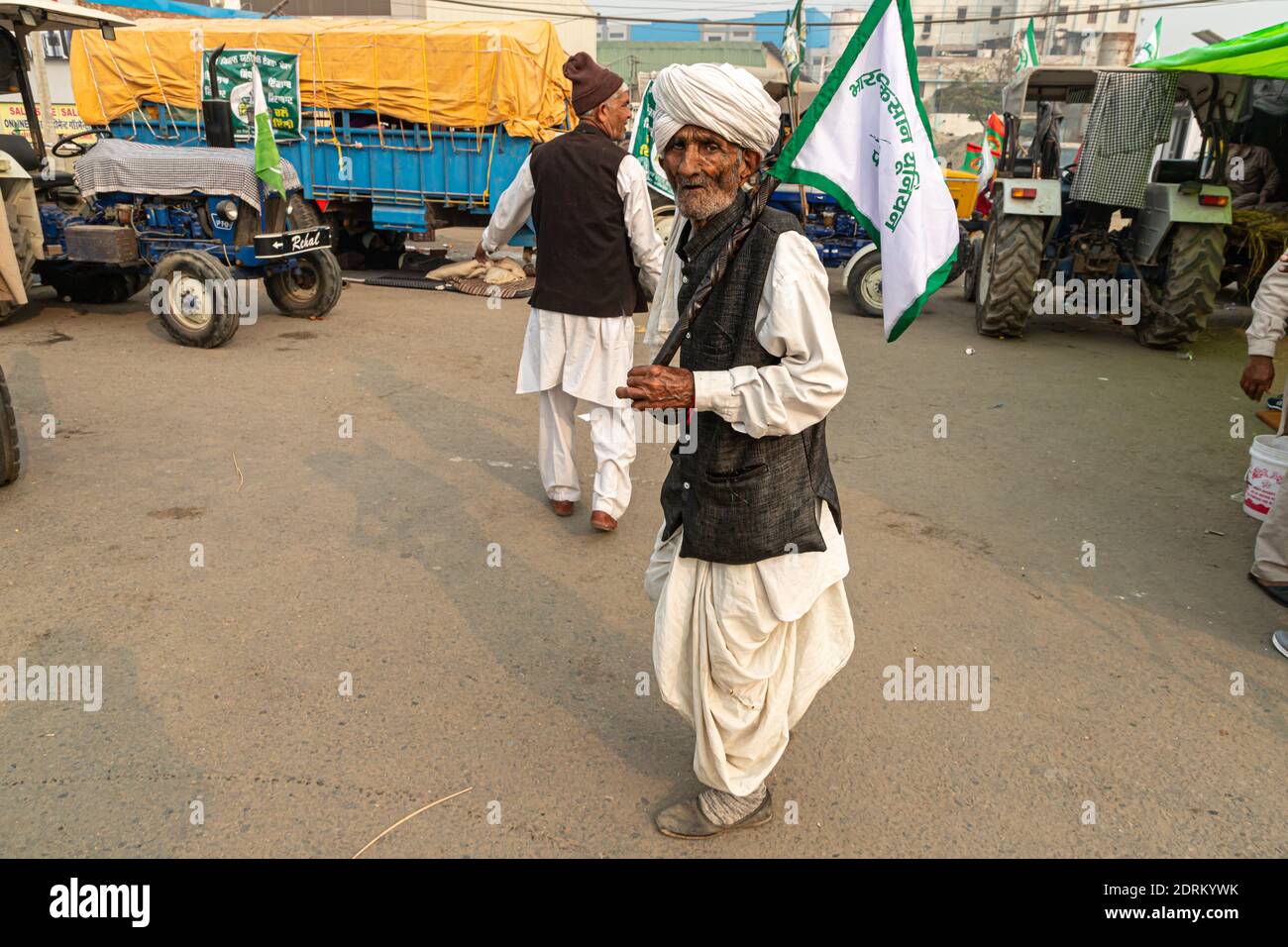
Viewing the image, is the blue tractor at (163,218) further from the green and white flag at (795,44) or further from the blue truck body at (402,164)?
the green and white flag at (795,44)

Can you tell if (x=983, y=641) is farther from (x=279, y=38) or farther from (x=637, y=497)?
(x=279, y=38)

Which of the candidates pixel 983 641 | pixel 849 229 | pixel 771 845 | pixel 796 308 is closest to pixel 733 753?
pixel 771 845

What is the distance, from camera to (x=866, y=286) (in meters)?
9.95

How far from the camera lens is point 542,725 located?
2.92 m

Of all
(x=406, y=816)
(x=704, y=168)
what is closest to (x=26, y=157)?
(x=406, y=816)

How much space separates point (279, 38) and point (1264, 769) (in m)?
12.1

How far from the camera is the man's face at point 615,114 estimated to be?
4.17 m

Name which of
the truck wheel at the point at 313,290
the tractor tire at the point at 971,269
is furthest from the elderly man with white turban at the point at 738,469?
the tractor tire at the point at 971,269

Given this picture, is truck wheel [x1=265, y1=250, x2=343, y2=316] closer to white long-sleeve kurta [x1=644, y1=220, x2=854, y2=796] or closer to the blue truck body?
the blue truck body

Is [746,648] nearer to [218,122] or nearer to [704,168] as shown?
[704,168]

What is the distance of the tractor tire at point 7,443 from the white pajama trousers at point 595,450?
2.52 meters

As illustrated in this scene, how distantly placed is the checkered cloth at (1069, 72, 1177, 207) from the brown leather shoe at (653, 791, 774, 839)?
799 centimetres

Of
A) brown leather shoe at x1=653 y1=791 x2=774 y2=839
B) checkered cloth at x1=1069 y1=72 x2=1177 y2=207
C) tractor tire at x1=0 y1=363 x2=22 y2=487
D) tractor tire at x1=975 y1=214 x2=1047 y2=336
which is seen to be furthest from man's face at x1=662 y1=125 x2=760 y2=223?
checkered cloth at x1=1069 y1=72 x2=1177 y2=207

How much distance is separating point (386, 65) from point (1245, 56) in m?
8.55
